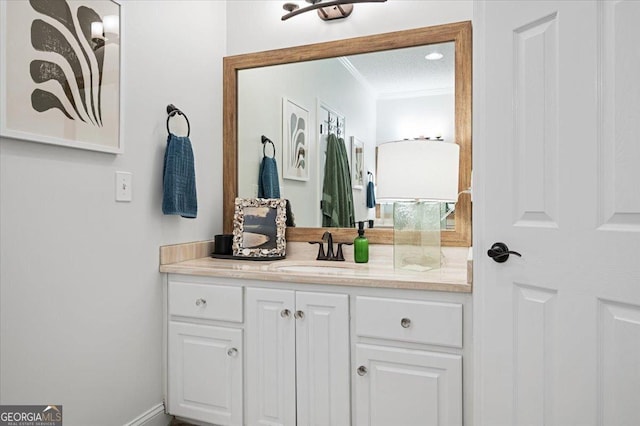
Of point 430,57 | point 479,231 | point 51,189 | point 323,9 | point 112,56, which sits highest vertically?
point 323,9

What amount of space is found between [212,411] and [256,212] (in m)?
1.00

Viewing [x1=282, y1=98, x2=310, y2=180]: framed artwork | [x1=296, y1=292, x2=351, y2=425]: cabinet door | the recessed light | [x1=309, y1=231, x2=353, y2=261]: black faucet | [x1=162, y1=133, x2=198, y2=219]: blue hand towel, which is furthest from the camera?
[x1=282, y1=98, x2=310, y2=180]: framed artwork

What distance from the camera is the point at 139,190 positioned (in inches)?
76.0

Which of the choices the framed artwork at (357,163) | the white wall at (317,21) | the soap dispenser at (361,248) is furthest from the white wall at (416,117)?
the soap dispenser at (361,248)

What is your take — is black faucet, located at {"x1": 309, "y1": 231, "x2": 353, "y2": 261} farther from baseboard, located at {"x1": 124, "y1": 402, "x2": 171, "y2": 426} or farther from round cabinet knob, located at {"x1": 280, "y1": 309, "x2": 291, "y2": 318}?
baseboard, located at {"x1": 124, "y1": 402, "x2": 171, "y2": 426}

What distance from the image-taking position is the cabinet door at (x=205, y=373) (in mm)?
1897

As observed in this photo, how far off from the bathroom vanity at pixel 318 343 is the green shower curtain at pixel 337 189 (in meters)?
0.30

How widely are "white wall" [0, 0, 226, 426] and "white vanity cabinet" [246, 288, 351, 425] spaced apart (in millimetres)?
525

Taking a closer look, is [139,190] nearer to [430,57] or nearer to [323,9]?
[323,9]

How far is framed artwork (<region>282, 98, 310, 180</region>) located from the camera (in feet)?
Result: 7.89

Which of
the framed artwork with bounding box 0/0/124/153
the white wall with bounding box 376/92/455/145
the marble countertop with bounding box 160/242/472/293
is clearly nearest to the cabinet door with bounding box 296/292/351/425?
the marble countertop with bounding box 160/242/472/293

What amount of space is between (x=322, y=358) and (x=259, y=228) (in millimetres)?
840

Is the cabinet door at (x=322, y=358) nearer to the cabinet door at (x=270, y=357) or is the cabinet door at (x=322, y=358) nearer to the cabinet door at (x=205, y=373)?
the cabinet door at (x=270, y=357)

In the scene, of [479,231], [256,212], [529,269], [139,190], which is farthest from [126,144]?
[529,269]
